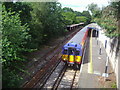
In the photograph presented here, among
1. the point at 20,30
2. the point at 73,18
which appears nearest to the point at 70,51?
the point at 20,30

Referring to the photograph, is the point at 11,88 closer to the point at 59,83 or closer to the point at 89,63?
the point at 59,83

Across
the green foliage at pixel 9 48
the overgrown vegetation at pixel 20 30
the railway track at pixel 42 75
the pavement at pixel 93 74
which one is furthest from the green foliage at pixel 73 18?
the green foliage at pixel 9 48

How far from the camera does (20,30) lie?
8.47 meters

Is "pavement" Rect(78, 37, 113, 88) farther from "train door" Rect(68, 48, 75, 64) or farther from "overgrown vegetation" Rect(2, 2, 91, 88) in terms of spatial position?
"overgrown vegetation" Rect(2, 2, 91, 88)

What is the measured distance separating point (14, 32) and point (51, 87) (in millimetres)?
4754

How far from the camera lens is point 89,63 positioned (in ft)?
43.0

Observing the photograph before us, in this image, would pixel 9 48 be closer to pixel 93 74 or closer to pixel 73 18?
pixel 93 74

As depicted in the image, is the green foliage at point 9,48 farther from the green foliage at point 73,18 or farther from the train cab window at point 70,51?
the green foliage at point 73,18

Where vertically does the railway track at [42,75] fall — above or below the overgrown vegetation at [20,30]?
below

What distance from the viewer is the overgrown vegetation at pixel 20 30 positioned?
23.4ft

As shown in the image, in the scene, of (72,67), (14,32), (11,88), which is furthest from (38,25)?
(11,88)

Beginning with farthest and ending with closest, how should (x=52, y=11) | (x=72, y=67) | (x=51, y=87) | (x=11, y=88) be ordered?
(x=52, y=11)
(x=72, y=67)
(x=51, y=87)
(x=11, y=88)

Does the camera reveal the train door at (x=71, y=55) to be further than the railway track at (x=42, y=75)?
Yes

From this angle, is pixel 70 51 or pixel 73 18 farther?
pixel 73 18
